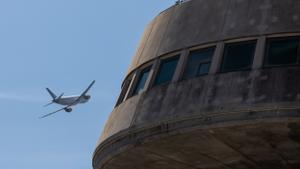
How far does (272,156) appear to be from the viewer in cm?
1814

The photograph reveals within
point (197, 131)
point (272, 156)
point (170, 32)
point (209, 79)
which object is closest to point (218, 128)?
point (197, 131)

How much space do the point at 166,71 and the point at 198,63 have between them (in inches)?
46.4

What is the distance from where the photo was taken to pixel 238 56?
1747 centimetres

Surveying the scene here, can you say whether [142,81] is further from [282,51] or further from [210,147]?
[282,51]

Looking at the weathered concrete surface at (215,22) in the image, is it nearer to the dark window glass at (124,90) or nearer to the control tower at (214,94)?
the control tower at (214,94)

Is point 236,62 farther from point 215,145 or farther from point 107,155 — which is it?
point 107,155

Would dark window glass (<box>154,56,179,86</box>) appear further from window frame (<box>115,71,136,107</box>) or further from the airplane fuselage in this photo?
the airplane fuselage

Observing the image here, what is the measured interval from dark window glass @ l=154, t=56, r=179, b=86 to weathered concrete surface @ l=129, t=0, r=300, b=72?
319mm

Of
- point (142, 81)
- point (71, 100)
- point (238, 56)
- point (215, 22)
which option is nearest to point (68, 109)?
point (71, 100)

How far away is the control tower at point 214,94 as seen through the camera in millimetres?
16109

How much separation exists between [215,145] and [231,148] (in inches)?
19.6

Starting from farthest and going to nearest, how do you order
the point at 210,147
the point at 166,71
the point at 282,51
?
the point at 166,71 < the point at 210,147 < the point at 282,51

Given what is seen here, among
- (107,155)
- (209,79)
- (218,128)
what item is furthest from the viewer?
(107,155)

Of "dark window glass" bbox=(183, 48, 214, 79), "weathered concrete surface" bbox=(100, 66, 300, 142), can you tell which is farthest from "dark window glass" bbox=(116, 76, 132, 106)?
"dark window glass" bbox=(183, 48, 214, 79)
